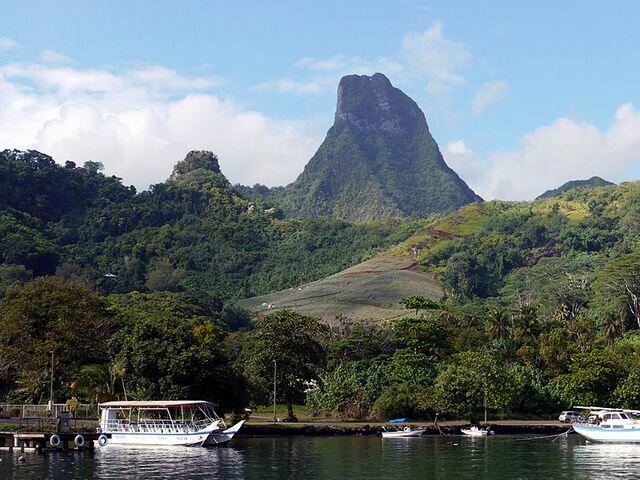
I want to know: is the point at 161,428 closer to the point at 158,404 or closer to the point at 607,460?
the point at 158,404

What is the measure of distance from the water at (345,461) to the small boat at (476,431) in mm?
3499

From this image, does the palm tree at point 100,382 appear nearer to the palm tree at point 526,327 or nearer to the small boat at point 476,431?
the small boat at point 476,431

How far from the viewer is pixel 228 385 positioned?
257 feet

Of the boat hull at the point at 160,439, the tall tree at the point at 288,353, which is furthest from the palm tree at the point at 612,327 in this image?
the boat hull at the point at 160,439

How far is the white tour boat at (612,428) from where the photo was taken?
7569 cm

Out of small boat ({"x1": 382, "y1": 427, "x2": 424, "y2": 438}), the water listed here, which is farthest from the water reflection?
small boat ({"x1": 382, "y1": 427, "x2": 424, "y2": 438})

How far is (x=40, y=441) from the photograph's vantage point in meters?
67.9

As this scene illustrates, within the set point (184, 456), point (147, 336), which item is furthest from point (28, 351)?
point (184, 456)

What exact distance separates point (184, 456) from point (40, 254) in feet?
467

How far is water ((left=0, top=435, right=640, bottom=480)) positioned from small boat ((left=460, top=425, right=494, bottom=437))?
3.50m

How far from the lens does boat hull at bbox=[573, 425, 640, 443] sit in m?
75.7

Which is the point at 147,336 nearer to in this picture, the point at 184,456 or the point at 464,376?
the point at 184,456

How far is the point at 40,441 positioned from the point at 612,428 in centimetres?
4590

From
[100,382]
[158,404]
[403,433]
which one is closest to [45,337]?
[100,382]
